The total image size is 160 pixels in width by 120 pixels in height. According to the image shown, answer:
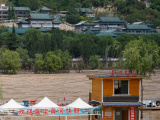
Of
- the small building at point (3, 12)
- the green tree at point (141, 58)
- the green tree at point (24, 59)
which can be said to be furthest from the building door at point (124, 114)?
the small building at point (3, 12)

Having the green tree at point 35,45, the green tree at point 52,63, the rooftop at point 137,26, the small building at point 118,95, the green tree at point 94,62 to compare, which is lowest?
the green tree at point 94,62

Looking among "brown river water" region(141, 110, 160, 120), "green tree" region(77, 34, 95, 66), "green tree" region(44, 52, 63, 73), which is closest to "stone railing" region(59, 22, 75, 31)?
"green tree" region(77, 34, 95, 66)

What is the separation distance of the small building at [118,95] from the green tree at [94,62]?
55.8 m

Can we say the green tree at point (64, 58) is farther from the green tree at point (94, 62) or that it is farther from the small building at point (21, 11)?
the small building at point (21, 11)

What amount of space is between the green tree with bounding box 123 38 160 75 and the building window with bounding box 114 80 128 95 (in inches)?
318

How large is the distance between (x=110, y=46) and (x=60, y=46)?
11.3 meters

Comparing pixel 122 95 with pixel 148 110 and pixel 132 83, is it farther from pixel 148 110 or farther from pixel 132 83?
pixel 148 110

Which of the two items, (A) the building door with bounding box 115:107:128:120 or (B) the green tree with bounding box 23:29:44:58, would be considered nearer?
(A) the building door with bounding box 115:107:128:120

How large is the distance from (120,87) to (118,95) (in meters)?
0.52

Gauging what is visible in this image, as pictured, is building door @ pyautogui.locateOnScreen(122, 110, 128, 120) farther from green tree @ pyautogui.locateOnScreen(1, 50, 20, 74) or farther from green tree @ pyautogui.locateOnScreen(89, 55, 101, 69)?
green tree @ pyautogui.locateOnScreen(89, 55, 101, 69)

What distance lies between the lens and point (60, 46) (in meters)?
83.9

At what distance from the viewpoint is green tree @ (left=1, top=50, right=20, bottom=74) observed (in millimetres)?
70750

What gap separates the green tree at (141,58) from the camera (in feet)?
114

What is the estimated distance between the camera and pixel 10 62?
233 feet
